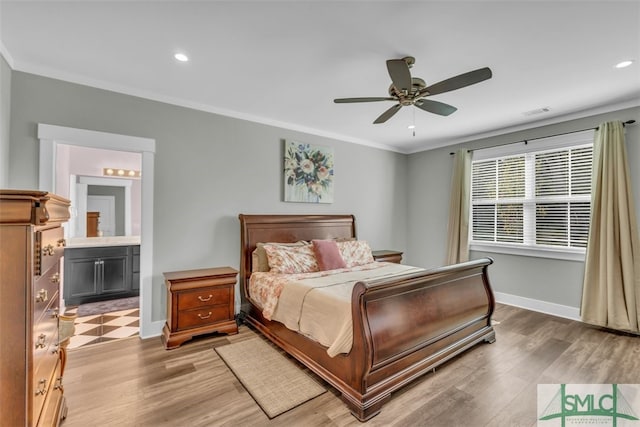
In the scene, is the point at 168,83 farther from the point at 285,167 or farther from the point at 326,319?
the point at 326,319

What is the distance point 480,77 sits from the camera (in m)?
2.02

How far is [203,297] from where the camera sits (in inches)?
121

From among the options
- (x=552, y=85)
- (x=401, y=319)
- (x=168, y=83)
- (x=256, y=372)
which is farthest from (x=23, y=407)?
(x=552, y=85)

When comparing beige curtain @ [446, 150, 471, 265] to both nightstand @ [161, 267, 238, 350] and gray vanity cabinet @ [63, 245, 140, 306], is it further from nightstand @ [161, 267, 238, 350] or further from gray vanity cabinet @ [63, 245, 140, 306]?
gray vanity cabinet @ [63, 245, 140, 306]

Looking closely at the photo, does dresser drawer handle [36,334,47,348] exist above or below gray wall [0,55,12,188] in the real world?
below

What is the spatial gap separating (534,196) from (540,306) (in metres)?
1.54

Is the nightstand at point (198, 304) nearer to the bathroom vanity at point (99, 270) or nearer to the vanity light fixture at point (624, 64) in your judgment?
the bathroom vanity at point (99, 270)

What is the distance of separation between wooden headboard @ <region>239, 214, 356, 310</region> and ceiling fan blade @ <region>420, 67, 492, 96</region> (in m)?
2.42

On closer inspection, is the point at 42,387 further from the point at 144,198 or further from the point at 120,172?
the point at 120,172

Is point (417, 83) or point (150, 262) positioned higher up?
point (417, 83)

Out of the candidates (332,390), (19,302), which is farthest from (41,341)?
(332,390)

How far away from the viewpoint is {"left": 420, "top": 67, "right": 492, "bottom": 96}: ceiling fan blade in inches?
77.5

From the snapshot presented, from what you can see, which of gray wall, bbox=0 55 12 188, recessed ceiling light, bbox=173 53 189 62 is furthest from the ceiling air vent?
gray wall, bbox=0 55 12 188

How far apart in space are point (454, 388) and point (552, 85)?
3044mm
